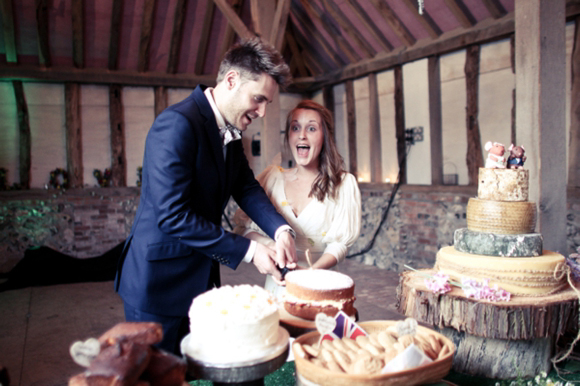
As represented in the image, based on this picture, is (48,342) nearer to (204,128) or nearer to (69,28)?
(204,128)

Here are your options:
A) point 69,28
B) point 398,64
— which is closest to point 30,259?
point 69,28

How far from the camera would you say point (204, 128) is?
69.4 inches

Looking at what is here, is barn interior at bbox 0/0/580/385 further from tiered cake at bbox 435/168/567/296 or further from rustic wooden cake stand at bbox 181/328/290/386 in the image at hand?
rustic wooden cake stand at bbox 181/328/290/386

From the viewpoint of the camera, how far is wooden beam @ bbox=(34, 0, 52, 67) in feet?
21.1

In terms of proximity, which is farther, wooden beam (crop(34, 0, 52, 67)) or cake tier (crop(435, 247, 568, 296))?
wooden beam (crop(34, 0, 52, 67))

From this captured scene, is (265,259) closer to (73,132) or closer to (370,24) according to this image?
(370,24)

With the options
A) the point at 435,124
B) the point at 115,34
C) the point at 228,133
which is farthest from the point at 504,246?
the point at 115,34

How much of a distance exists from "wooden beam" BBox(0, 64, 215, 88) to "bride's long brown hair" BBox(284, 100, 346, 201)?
6172 millimetres

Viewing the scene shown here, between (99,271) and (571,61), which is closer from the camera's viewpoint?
(571,61)

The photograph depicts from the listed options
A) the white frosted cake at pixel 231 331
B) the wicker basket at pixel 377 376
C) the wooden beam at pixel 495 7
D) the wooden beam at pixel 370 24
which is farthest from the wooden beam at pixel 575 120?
the white frosted cake at pixel 231 331

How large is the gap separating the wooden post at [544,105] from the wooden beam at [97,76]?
647 centimetres

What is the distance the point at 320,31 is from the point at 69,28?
4025 mm

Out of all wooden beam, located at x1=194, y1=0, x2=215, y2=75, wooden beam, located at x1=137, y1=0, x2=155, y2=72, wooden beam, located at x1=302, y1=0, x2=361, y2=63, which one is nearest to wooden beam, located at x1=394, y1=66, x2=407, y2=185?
wooden beam, located at x1=302, y1=0, x2=361, y2=63

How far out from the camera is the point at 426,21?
232 inches
